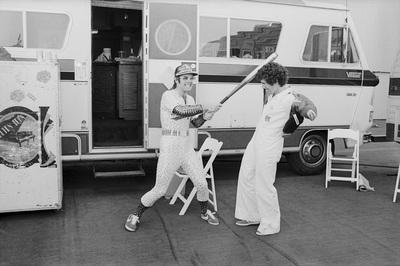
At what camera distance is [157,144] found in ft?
19.8

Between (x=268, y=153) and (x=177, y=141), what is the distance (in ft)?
3.07

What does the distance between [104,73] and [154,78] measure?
2380 millimetres

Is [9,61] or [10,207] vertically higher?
[9,61]

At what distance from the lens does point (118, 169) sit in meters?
6.64

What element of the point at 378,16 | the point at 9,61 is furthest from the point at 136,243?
the point at 378,16

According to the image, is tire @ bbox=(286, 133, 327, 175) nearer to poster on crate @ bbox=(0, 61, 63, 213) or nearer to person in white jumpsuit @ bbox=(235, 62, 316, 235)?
person in white jumpsuit @ bbox=(235, 62, 316, 235)

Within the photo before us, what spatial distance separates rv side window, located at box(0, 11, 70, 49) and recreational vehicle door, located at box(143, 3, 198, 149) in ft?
3.55

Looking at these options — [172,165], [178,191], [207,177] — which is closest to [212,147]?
[207,177]

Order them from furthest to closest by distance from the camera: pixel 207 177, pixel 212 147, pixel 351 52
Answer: pixel 351 52
pixel 207 177
pixel 212 147

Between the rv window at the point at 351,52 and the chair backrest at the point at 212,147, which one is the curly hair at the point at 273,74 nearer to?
the chair backrest at the point at 212,147

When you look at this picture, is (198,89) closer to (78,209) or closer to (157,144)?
(157,144)

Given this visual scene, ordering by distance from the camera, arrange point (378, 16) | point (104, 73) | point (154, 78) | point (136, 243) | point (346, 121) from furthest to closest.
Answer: point (378, 16) < point (104, 73) < point (346, 121) < point (154, 78) < point (136, 243)

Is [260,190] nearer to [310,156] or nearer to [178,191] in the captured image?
[178,191]

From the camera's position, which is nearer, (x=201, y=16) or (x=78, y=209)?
(x=78, y=209)
